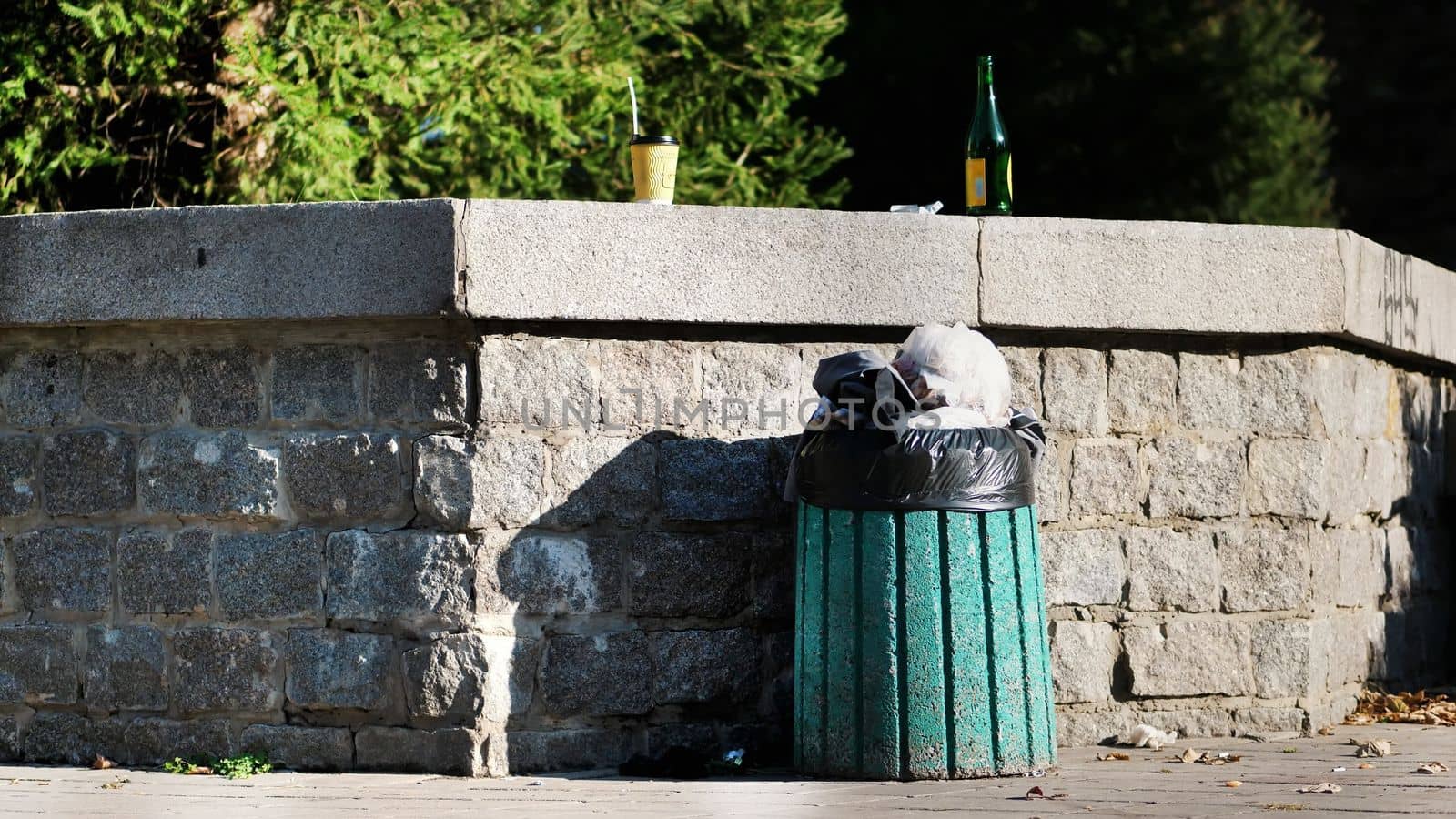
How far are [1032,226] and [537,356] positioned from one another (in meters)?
1.45

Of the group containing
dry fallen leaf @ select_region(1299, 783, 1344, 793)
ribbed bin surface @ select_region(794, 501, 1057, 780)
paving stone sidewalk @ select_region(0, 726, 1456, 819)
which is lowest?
dry fallen leaf @ select_region(1299, 783, 1344, 793)

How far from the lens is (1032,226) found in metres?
4.62

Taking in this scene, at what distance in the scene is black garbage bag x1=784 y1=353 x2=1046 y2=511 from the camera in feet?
13.2

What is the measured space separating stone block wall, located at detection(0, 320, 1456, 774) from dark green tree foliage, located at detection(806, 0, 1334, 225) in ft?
45.1

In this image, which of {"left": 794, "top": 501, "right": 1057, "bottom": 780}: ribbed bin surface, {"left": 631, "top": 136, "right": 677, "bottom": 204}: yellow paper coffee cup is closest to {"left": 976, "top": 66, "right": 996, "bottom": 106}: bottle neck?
{"left": 631, "top": 136, "right": 677, "bottom": 204}: yellow paper coffee cup

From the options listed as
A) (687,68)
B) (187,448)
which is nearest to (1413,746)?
(187,448)

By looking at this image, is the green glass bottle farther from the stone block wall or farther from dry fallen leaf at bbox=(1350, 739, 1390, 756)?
dry fallen leaf at bbox=(1350, 739, 1390, 756)

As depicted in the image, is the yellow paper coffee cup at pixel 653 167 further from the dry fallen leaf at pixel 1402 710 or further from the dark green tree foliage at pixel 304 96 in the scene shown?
the dark green tree foliage at pixel 304 96

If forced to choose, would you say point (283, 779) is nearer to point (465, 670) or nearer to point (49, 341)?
point (465, 670)

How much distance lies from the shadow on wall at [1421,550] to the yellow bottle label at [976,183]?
201 cm

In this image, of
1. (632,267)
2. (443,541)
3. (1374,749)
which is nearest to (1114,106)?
(1374,749)

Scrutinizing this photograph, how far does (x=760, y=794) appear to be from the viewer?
3984 millimetres

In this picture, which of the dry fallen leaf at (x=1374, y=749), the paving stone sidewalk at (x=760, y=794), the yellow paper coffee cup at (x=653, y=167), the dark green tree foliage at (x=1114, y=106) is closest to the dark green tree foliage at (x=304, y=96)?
the yellow paper coffee cup at (x=653, y=167)

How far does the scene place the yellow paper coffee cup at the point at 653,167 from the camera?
4.60m
